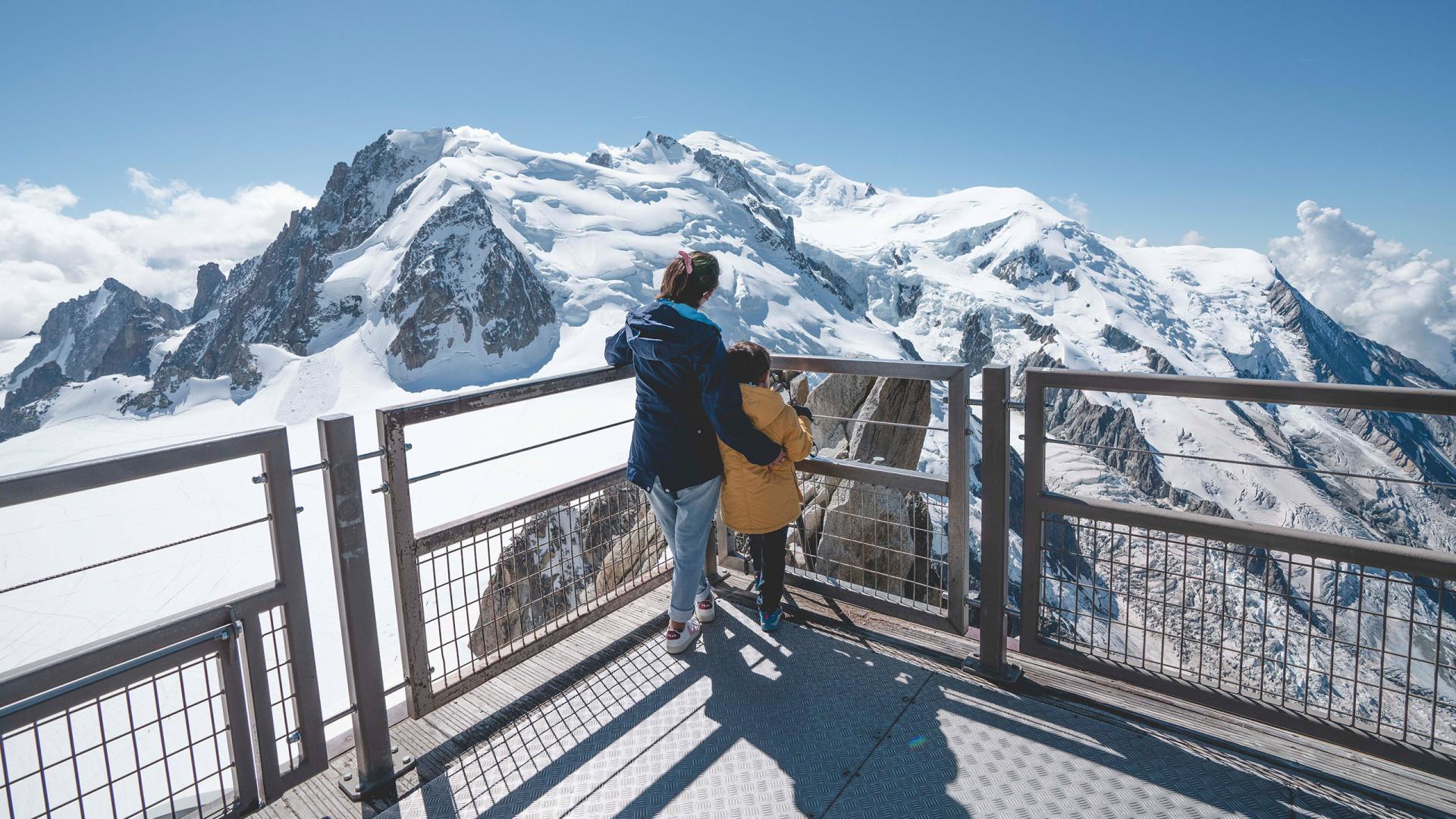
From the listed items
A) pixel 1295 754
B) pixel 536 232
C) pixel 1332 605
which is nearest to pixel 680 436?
pixel 1332 605

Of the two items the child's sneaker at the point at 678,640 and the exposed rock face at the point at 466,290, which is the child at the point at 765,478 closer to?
the child's sneaker at the point at 678,640

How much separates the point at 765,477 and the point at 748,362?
623 mm

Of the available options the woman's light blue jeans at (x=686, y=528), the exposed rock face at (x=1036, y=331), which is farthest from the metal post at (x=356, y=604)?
the exposed rock face at (x=1036, y=331)

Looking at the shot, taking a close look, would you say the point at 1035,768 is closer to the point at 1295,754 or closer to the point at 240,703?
the point at 1295,754

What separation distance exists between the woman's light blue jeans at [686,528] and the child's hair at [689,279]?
0.95 m

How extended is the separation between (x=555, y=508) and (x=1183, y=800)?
317 cm

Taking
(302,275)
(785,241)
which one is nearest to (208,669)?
(302,275)

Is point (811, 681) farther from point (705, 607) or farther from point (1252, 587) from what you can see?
point (1252, 587)

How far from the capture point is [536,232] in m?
119

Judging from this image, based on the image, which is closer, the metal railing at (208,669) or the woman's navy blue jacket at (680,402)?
the metal railing at (208,669)

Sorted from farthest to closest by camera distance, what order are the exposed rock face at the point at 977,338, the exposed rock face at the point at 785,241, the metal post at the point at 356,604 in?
the exposed rock face at the point at 977,338
the exposed rock face at the point at 785,241
the metal post at the point at 356,604

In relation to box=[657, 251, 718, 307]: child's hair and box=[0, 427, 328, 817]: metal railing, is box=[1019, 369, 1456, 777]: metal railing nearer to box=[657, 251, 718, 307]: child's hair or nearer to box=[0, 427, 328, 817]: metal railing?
box=[657, 251, 718, 307]: child's hair

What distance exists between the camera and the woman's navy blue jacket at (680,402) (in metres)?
3.82

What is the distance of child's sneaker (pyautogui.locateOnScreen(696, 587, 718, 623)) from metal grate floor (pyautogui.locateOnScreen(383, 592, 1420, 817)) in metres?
0.48
